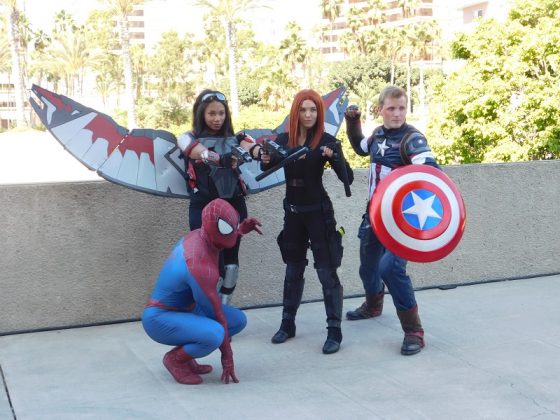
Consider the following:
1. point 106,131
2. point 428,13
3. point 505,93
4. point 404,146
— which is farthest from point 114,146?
point 428,13

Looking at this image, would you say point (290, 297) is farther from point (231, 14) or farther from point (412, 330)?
point (231, 14)

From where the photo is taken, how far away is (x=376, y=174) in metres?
5.15

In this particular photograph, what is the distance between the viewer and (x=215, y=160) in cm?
490

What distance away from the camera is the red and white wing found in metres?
5.20

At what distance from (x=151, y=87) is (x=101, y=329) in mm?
92813

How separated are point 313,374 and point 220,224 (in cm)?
108

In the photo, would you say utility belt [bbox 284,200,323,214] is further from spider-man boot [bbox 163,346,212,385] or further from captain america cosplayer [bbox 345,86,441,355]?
spider-man boot [bbox 163,346,212,385]

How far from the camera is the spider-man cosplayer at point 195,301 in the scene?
4.25m

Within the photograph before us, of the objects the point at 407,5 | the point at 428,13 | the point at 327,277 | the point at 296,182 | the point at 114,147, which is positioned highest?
the point at 428,13

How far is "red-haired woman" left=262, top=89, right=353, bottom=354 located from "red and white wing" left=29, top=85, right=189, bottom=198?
0.89 m

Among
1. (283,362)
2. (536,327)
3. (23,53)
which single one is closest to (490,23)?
(536,327)

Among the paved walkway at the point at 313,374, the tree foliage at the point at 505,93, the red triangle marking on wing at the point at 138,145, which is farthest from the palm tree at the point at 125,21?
the paved walkway at the point at 313,374

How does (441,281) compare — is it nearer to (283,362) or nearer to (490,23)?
(283,362)

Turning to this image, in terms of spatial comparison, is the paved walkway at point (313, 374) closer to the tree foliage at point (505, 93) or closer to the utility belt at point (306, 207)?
the utility belt at point (306, 207)
